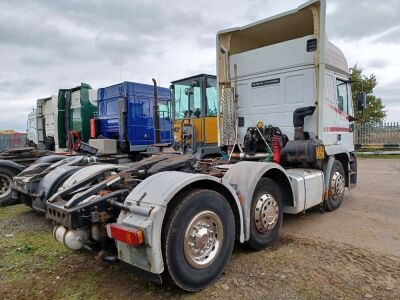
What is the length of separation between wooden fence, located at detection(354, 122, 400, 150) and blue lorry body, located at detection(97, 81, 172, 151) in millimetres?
12651

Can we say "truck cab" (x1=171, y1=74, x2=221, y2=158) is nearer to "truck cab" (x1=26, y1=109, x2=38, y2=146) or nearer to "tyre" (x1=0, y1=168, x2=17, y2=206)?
"tyre" (x1=0, y1=168, x2=17, y2=206)

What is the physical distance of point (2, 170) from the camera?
712 centimetres

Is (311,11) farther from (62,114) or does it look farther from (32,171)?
(62,114)

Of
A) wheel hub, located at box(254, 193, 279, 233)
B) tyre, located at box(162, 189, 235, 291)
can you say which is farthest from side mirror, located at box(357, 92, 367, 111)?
tyre, located at box(162, 189, 235, 291)

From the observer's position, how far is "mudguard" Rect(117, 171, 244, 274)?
2.74 m

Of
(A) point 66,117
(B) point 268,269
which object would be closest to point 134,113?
(A) point 66,117

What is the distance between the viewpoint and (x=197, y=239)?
3131 millimetres

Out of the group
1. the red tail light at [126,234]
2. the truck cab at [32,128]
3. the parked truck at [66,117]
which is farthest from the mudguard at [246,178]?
the truck cab at [32,128]

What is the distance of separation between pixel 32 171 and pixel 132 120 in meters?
5.60

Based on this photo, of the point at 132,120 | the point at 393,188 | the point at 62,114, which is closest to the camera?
the point at 393,188

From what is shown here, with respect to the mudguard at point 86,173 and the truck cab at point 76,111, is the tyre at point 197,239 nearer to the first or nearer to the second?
the mudguard at point 86,173

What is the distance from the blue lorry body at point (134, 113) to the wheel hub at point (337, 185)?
22.3ft

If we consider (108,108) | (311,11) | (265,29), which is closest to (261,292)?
(311,11)

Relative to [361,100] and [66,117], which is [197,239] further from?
[66,117]
